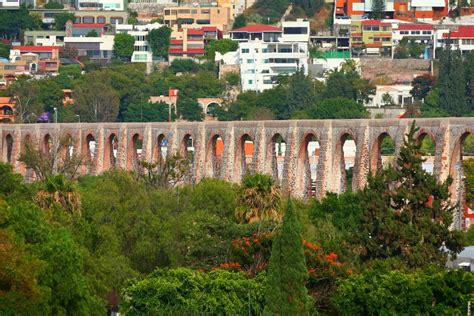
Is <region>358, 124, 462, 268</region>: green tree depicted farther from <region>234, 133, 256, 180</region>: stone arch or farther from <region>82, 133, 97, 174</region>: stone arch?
<region>82, 133, 97, 174</region>: stone arch

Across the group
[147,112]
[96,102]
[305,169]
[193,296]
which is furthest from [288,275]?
[96,102]

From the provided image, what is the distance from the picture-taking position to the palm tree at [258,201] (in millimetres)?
76500

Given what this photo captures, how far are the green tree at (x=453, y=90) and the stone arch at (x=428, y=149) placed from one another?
2334 centimetres

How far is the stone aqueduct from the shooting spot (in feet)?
321

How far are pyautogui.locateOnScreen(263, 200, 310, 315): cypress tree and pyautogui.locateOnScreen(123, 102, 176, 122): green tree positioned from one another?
118090 mm

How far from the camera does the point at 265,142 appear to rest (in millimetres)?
113125

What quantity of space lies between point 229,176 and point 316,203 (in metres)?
21.0

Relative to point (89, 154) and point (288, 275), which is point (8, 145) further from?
point (288, 275)

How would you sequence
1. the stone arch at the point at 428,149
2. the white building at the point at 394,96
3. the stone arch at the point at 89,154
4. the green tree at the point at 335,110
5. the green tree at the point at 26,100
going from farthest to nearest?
the white building at the point at 394,96, the green tree at the point at 26,100, the green tree at the point at 335,110, the stone arch at the point at 89,154, the stone arch at the point at 428,149

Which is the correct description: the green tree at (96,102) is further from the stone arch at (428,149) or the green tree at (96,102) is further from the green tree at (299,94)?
the stone arch at (428,149)

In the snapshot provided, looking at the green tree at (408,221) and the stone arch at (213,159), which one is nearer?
the green tree at (408,221)

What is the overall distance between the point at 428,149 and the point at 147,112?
42.1 m

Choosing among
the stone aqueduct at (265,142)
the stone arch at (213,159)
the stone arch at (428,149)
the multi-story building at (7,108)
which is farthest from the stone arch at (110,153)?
the multi-story building at (7,108)

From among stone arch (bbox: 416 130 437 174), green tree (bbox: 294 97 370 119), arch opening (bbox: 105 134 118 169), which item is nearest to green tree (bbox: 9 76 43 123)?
green tree (bbox: 294 97 370 119)
